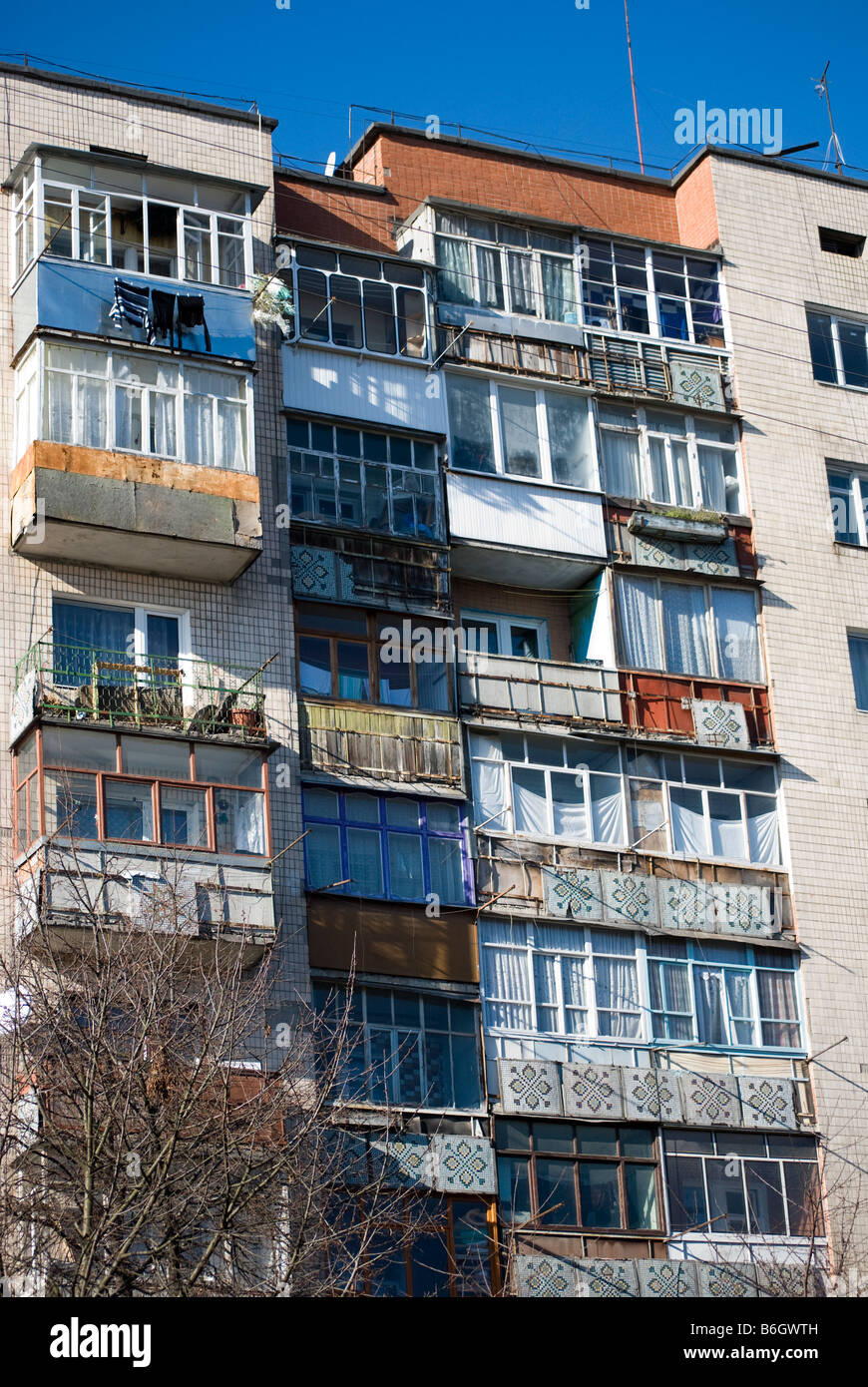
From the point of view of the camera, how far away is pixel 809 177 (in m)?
39.5

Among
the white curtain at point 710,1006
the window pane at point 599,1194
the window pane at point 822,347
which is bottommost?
the window pane at point 599,1194

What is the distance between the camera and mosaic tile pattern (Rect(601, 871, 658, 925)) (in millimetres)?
31547

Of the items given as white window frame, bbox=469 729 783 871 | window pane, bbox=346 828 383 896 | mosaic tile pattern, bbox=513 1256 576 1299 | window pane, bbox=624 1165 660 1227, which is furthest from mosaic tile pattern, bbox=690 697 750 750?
mosaic tile pattern, bbox=513 1256 576 1299

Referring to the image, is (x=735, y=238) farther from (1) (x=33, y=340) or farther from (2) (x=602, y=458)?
(1) (x=33, y=340)

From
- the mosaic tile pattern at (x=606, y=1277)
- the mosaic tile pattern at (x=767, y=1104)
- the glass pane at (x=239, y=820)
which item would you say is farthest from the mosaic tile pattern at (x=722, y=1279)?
the glass pane at (x=239, y=820)

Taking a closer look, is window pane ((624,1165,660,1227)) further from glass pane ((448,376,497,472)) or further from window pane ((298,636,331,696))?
glass pane ((448,376,497,472))

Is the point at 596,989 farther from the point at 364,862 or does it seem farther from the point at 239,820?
the point at 239,820

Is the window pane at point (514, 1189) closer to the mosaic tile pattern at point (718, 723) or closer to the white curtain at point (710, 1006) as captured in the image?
the white curtain at point (710, 1006)

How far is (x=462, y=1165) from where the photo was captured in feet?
92.8

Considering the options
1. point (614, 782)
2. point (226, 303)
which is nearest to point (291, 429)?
point (226, 303)

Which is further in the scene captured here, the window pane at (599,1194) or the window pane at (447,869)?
the window pane at (447,869)

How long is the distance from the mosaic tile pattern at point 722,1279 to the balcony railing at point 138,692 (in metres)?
10.4

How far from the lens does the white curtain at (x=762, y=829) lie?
3328 cm

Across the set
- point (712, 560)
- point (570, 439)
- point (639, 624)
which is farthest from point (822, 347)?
point (639, 624)
